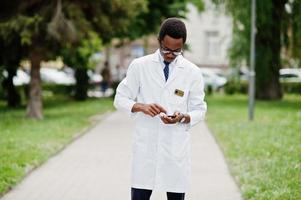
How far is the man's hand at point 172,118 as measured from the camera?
5551mm

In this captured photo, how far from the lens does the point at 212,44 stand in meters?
72.8

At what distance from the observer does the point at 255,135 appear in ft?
57.7

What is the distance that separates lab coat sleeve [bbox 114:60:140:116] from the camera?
5.80 m

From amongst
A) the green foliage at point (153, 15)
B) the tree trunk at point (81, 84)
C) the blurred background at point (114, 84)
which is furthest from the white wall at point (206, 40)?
the green foliage at point (153, 15)

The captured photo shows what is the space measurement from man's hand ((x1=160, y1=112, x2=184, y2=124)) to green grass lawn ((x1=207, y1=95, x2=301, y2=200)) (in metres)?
3.51

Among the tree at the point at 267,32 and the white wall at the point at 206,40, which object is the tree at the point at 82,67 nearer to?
the tree at the point at 267,32

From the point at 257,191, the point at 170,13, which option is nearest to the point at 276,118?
the point at 170,13

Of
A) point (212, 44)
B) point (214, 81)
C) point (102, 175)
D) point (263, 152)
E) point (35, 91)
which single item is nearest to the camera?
point (102, 175)

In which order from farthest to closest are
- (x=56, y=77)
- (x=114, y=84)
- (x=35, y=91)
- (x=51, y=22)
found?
(x=56, y=77) → (x=114, y=84) → (x=35, y=91) → (x=51, y=22)

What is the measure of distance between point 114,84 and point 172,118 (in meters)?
36.8

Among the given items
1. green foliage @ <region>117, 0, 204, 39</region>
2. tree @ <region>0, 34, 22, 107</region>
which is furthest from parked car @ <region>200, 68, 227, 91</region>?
tree @ <region>0, 34, 22, 107</region>

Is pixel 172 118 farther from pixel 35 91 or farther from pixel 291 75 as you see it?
pixel 291 75

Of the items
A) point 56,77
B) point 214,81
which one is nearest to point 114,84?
point 214,81

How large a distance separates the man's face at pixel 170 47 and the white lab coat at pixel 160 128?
81 mm
